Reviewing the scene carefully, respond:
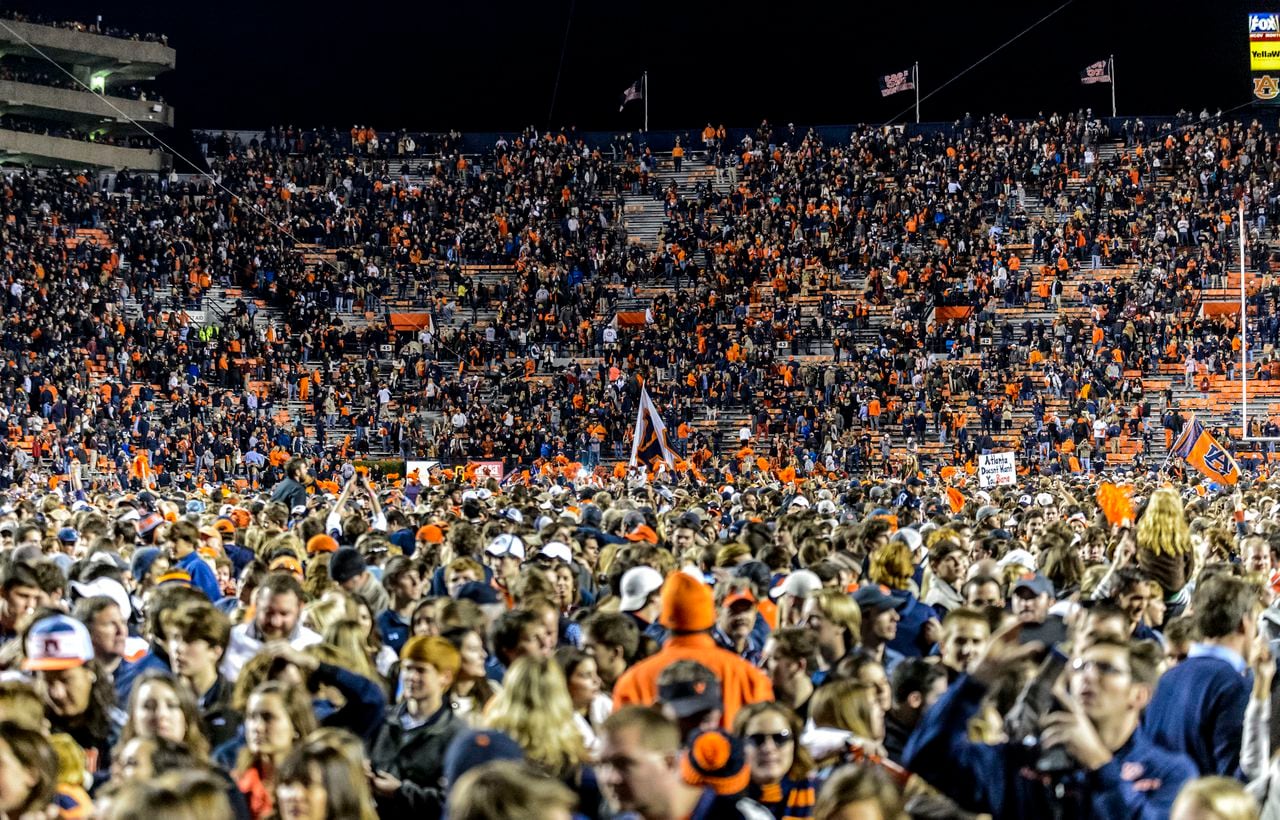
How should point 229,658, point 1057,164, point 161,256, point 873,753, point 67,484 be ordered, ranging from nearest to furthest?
point 873,753, point 229,658, point 67,484, point 161,256, point 1057,164

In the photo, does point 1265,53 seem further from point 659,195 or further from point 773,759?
point 773,759

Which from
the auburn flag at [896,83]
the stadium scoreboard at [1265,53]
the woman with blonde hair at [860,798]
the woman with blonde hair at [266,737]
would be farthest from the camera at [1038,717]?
the stadium scoreboard at [1265,53]

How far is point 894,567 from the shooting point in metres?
8.71

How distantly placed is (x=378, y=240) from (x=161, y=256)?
6377mm

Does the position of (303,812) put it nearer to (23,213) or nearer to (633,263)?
(633,263)

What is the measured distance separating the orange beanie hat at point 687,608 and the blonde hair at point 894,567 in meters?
2.49

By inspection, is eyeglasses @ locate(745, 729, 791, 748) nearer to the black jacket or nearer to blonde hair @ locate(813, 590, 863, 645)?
the black jacket

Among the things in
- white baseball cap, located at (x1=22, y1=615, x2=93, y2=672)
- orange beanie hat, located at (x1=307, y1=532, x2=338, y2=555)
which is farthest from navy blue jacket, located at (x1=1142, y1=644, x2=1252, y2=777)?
orange beanie hat, located at (x1=307, y1=532, x2=338, y2=555)

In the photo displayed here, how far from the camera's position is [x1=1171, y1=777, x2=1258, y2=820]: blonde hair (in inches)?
150

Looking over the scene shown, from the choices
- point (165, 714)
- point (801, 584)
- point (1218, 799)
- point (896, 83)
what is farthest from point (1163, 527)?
point (896, 83)

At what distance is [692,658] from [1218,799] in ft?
8.23

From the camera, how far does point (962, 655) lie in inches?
263

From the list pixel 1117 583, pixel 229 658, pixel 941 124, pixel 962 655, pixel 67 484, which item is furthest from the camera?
pixel 941 124

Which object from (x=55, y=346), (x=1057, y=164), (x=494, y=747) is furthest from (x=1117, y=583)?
(x=1057, y=164)
